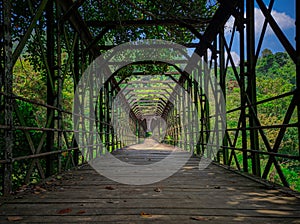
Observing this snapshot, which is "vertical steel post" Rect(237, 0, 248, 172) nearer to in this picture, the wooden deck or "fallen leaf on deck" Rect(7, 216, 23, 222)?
the wooden deck

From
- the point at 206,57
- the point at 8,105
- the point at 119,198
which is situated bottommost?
the point at 119,198

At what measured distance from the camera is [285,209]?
8.32 feet

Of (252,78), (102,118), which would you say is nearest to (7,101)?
(252,78)

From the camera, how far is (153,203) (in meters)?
2.81

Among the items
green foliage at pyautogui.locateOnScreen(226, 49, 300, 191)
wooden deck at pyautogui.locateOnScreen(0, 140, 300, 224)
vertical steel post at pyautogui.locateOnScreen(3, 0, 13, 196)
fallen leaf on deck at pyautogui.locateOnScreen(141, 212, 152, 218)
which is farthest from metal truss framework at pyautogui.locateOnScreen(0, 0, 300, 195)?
green foliage at pyautogui.locateOnScreen(226, 49, 300, 191)

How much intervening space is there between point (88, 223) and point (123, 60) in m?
9.21

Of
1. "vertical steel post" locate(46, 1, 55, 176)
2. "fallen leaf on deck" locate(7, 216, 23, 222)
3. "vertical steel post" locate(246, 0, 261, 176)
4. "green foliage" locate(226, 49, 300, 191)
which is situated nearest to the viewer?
"fallen leaf on deck" locate(7, 216, 23, 222)

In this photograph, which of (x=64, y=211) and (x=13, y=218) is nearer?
(x=13, y=218)

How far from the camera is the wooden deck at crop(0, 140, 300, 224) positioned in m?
2.32

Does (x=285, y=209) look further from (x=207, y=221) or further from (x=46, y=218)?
(x=46, y=218)

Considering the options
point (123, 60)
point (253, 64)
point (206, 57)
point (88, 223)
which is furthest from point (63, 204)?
point (123, 60)

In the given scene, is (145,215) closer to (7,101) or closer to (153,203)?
(153,203)

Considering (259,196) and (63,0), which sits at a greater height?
(63,0)

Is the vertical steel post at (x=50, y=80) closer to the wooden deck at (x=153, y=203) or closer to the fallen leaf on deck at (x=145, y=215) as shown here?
the wooden deck at (x=153, y=203)
